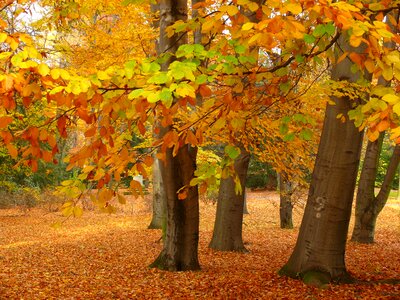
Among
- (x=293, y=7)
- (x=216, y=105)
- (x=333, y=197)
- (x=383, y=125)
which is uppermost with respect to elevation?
(x=293, y=7)

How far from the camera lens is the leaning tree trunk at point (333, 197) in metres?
6.53

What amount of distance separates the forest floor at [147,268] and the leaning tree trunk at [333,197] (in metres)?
0.34

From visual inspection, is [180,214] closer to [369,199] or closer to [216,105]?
[216,105]

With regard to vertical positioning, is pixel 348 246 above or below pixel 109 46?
below

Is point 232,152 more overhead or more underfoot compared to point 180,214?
more overhead

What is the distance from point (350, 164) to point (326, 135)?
1.74 ft

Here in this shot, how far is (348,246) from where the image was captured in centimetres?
1093

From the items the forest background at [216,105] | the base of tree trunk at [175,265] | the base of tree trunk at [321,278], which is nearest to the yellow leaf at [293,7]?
the forest background at [216,105]

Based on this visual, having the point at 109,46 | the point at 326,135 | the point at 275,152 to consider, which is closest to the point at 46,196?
the point at 109,46

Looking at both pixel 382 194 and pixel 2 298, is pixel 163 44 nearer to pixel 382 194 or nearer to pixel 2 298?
pixel 2 298

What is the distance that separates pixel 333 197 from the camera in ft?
21.5

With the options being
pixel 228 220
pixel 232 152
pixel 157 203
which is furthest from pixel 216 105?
pixel 157 203

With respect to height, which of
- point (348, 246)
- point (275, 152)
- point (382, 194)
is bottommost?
point (348, 246)

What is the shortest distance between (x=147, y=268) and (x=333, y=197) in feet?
11.3
